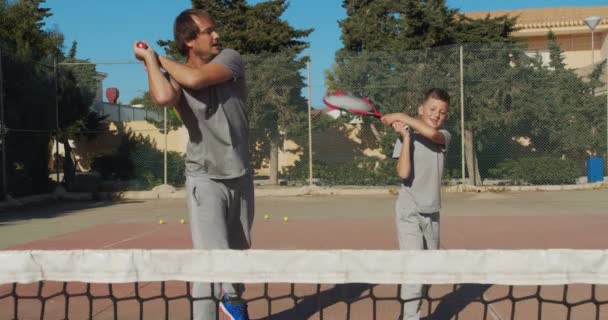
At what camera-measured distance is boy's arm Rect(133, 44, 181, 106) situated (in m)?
2.57

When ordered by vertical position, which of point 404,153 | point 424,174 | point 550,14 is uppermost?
point 550,14

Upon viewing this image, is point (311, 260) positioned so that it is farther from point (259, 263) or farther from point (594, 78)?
point (594, 78)

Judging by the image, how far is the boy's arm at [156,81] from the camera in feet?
8.43

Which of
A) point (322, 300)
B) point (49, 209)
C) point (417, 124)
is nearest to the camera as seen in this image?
point (417, 124)

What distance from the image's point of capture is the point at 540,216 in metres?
9.39

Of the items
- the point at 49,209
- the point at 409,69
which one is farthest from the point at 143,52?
the point at 409,69

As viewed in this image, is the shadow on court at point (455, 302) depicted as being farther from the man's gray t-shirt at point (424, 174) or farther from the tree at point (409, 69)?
the tree at point (409, 69)

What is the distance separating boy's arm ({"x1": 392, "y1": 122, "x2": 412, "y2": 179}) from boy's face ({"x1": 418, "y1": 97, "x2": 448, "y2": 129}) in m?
0.18

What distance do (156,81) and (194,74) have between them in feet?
0.54

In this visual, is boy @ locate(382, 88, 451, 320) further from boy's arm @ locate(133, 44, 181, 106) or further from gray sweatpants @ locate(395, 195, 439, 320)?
boy's arm @ locate(133, 44, 181, 106)

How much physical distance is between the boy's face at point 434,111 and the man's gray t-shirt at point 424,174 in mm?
104

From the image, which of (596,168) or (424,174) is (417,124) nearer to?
(424,174)

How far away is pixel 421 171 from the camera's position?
12.1ft

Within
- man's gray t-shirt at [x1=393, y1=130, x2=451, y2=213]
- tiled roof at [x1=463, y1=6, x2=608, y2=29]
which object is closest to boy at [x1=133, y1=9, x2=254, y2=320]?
man's gray t-shirt at [x1=393, y1=130, x2=451, y2=213]
